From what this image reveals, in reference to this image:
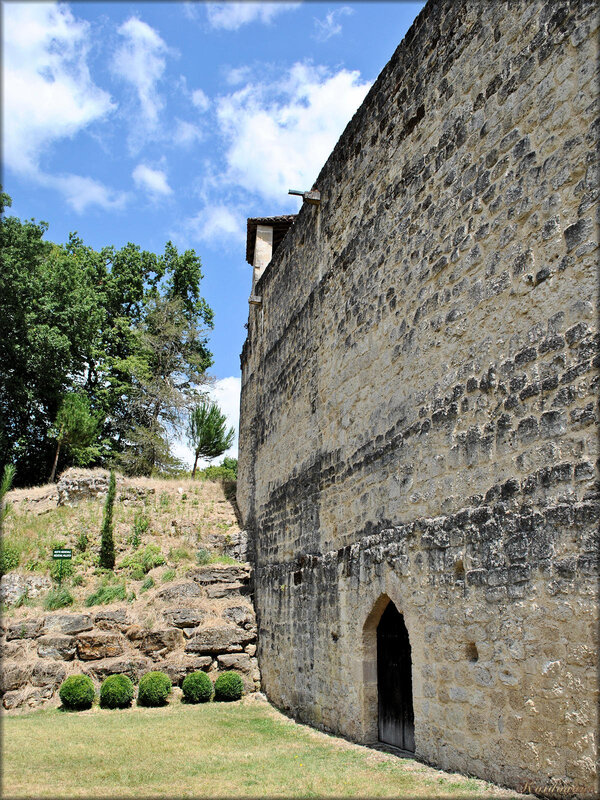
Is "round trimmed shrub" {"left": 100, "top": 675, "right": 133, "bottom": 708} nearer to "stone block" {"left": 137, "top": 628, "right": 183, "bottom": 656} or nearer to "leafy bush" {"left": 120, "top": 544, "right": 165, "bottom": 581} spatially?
"stone block" {"left": 137, "top": 628, "right": 183, "bottom": 656}

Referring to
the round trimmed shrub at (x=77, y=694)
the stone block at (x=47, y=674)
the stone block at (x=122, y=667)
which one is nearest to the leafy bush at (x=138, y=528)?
the stone block at (x=122, y=667)

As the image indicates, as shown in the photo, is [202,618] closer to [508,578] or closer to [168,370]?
[508,578]

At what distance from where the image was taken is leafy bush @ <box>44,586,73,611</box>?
12.0 meters

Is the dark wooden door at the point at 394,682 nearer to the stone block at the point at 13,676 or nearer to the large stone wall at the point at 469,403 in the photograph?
the large stone wall at the point at 469,403

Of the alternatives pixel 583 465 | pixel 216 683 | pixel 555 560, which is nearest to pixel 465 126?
pixel 583 465

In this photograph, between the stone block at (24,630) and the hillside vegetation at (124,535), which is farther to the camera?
the hillside vegetation at (124,535)

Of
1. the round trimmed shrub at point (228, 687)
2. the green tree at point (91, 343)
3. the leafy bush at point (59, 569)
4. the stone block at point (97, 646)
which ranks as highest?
the green tree at point (91, 343)

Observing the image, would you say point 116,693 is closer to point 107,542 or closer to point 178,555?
point 178,555

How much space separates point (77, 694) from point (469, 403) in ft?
27.0

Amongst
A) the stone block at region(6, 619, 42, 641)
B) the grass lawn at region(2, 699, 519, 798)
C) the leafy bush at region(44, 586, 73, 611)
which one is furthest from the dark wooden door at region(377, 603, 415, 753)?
the leafy bush at region(44, 586, 73, 611)

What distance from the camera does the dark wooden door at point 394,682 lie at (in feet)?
19.4

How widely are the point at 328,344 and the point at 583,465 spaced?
16.6 ft

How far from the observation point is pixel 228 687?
10227 mm

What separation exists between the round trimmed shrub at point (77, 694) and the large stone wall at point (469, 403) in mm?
3918
